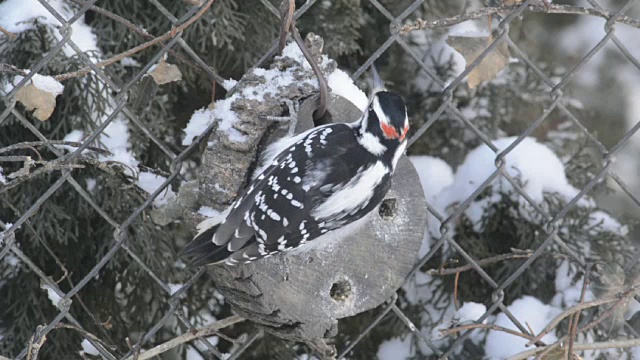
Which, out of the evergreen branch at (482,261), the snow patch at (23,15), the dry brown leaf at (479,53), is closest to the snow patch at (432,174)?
the evergreen branch at (482,261)

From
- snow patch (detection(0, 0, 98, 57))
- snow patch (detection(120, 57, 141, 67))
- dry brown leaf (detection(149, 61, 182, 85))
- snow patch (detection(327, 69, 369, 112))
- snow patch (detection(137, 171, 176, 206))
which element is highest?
snow patch (detection(327, 69, 369, 112))

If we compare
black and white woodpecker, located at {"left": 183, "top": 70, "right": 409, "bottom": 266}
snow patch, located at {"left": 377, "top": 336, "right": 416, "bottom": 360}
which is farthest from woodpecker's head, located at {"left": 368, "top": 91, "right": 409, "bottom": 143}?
snow patch, located at {"left": 377, "top": 336, "right": 416, "bottom": 360}

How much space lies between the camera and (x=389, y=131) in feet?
5.49

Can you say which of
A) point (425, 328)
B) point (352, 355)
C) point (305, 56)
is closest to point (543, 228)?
point (425, 328)

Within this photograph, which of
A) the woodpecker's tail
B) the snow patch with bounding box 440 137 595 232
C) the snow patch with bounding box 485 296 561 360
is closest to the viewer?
the woodpecker's tail

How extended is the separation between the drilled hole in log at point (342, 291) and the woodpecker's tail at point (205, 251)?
26 cm

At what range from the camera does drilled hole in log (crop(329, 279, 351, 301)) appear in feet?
5.73

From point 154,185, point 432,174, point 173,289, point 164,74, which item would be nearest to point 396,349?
point 432,174

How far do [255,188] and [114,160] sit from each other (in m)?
0.44

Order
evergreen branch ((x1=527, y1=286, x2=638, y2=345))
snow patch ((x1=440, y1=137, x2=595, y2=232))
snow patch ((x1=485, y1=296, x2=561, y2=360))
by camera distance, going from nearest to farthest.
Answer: evergreen branch ((x1=527, y1=286, x2=638, y2=345)) → snow patch ((x1=485, y1=296, x2=561, y2=360)) → snow patch ((x1=440, y1=137, x2=595, y2=232))

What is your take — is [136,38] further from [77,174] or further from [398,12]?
[398,12]

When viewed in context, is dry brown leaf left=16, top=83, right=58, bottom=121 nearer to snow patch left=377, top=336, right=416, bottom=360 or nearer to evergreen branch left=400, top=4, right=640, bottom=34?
evergreen branch left=400, top=4, right=640, bottom=34

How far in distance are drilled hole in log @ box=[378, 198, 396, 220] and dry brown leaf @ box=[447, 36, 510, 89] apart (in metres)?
0.32

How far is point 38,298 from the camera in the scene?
6.99 ft
